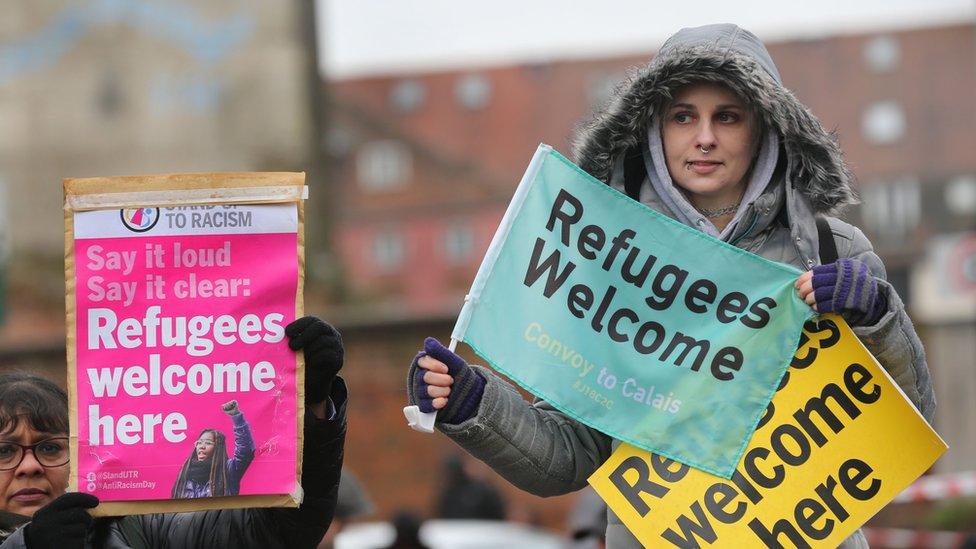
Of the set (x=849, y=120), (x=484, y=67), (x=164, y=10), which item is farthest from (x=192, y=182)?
(x=484, y=67)

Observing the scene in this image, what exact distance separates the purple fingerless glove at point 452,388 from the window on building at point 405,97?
229 ft

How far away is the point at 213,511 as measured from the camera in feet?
13.4

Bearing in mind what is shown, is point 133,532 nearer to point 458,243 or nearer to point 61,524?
point 61,524

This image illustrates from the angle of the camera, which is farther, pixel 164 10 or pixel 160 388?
pixel 164 10

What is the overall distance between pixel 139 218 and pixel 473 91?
233 ft

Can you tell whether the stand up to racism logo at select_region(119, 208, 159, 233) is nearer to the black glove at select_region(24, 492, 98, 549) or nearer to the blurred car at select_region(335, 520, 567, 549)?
the black glove at select_region(24, 492, 98, 549)

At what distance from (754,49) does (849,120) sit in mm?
66302

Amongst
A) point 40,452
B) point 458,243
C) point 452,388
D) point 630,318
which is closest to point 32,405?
point 40,452

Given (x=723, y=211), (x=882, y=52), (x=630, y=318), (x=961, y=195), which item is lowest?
(x=961, y=195)

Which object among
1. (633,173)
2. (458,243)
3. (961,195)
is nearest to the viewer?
(633,173)

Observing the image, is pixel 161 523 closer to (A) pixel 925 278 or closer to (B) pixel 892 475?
(B) pixel 892 475

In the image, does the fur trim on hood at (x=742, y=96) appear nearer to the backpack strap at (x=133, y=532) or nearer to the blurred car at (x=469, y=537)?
the backpack strap at (x=133, y=532)

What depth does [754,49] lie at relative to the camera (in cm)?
408

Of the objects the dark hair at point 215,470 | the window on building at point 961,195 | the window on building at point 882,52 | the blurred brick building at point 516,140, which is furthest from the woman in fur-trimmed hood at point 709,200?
the window on building at point 882,52
